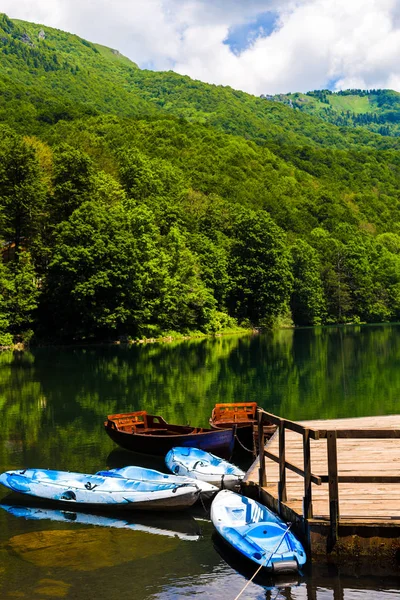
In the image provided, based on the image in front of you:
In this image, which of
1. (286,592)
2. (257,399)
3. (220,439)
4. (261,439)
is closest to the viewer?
(286,592)

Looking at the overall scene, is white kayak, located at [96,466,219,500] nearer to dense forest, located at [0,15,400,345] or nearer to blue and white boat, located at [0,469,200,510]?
blue and white boat, located at [0,469,200,510]

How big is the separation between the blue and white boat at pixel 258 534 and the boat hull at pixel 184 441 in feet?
17.8

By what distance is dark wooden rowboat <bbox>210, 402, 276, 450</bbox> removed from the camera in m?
18.1

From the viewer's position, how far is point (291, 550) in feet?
32.1

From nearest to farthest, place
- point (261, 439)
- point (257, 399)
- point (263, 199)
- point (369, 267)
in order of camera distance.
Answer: point (261, 439) < point (257, 399) < point (369, 267) < point (263, 199)

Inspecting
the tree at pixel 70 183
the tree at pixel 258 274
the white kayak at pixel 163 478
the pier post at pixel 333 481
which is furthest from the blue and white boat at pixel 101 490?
the tree at pixel 258 274

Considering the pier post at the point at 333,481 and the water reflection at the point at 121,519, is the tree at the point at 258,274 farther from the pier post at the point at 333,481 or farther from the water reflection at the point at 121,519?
the pier post at the point at 333,481

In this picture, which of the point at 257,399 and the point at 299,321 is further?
the point at 299,321

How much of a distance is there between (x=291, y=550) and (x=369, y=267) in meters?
116

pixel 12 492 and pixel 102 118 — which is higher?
pixel 102 118

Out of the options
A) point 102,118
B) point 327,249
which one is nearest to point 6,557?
point 327,249

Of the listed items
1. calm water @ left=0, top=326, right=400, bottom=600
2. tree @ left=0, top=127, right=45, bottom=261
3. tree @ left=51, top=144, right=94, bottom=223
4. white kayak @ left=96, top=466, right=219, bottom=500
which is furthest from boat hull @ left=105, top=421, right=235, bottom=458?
tree @ left=51, top=144, right=94, bottom=223

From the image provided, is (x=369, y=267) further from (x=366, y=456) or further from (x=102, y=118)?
(x=366, y=456)

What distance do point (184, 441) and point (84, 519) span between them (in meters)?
5.00
